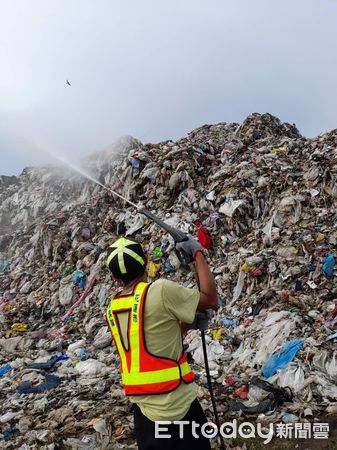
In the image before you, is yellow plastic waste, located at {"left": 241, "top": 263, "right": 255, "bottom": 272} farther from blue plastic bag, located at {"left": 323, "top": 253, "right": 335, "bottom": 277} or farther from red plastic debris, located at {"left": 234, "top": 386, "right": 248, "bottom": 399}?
red plastic debris, located at {"left": 234, "top": 386, "right": 248, "bottom": 399}

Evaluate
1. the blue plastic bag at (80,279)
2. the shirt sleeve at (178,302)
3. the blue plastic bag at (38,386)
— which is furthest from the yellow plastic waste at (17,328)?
the shirt sleeve at (178,302)

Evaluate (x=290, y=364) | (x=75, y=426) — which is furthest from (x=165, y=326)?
(x=290, y=364)

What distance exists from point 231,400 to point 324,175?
6432 millimetres

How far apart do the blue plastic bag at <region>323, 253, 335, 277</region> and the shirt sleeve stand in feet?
20.1

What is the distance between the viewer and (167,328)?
228 cm

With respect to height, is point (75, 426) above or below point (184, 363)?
below

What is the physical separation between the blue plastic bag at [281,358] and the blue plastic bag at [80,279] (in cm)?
675

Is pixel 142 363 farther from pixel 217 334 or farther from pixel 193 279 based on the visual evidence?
pixel 193 279

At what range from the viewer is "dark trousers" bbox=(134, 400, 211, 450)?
7.55 ft

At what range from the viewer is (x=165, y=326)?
7.47 feet

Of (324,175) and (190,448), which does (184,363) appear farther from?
(324,175)

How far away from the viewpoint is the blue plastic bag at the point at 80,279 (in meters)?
11.6

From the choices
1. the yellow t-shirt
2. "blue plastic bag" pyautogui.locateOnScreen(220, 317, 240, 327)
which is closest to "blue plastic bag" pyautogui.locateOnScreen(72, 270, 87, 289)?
"blue plastic bag" pyautogui.locateOnScreen(220, 317, 240, 327)

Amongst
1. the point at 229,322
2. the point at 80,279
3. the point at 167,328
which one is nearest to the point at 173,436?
the point at 167,328
